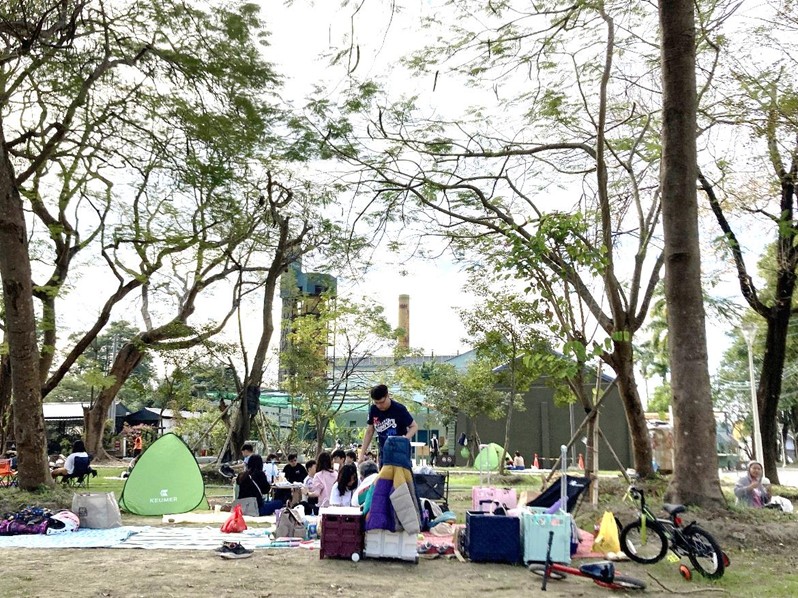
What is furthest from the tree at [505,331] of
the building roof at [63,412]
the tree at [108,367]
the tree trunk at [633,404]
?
the tree at [108,367]

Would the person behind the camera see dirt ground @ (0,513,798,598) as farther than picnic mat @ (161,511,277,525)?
No

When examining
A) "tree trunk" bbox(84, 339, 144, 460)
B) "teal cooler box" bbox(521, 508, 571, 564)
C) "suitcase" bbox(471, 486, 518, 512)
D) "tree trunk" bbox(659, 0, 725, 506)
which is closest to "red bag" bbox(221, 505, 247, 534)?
"suitcase" bbox(471, 486, 518, 512)

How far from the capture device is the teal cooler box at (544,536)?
21.8 ft

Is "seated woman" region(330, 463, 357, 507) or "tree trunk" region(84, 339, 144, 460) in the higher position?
"tree trunk" region(84, 339, 144, 460)

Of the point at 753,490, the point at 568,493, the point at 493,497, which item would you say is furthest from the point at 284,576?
the point at 753,490

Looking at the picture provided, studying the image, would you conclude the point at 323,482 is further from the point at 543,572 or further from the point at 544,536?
the point at 543,572

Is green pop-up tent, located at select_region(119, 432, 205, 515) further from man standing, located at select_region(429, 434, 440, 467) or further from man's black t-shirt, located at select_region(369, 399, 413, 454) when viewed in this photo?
man standing, located at select_region(429, 434, 440, 467)

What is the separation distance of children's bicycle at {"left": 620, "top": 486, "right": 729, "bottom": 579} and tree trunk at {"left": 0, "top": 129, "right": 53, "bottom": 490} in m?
→ 9.08

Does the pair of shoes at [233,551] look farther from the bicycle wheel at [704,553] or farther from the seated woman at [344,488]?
the bicycle wheel at [704,553]

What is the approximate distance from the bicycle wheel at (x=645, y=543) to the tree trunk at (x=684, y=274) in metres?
2.02

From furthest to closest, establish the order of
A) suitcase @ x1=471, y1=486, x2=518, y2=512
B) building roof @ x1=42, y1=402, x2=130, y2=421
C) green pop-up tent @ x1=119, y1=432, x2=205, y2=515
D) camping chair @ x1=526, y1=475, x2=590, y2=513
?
building roof @ x1=42, y1=402, x2=130, y2=421 < green pop-up tent @ x1=119, y1=432, x2=205, y2=515 < suitcase @ x1=471, y1=486, x2=518, y2=512 < camping chair @ x1=526, y1=475, x2=590, y2=513

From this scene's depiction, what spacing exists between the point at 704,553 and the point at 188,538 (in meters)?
5.48

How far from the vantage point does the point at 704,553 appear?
6.33 meters

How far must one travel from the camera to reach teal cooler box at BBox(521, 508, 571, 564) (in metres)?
6.65
